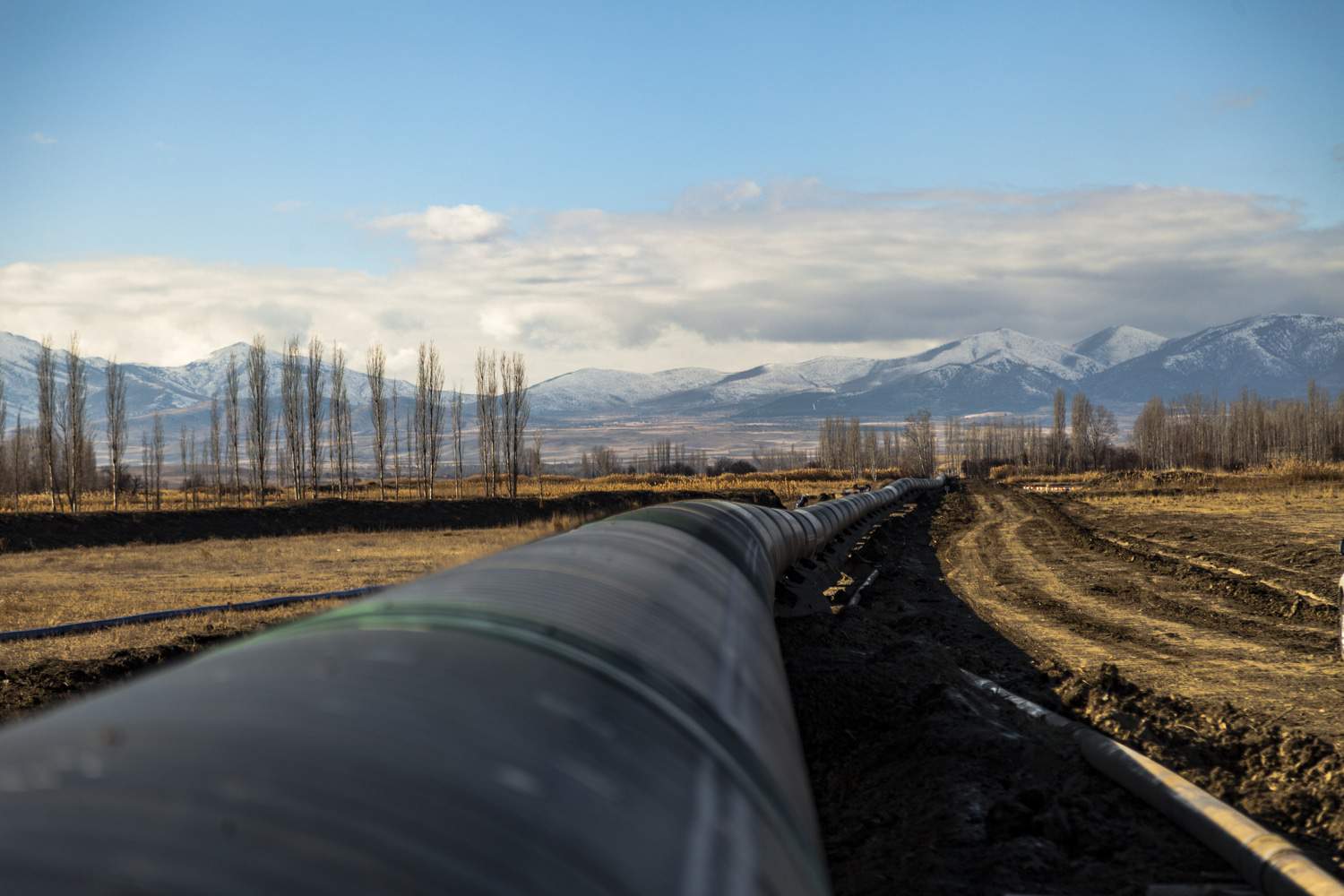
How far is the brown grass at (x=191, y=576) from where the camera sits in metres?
15.0

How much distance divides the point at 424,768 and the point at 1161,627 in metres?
14.6

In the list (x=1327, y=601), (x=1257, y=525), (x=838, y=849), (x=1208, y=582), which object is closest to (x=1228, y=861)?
(x=838, y=849)

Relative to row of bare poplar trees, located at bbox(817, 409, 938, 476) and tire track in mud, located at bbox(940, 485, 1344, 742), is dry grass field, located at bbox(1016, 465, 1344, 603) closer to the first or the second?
tire track in mud, located at bbox(940, 485, 1344, 742)

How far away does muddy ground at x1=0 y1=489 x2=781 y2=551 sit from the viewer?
3672cm

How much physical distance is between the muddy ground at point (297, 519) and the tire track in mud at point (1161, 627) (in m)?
19.8

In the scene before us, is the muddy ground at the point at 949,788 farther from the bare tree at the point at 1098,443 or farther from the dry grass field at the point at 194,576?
the bare tree at the point at 1098,443

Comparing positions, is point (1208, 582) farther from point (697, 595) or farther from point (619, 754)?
point (619, 754)

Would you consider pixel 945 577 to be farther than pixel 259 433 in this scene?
No

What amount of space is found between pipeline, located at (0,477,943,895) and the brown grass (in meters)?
11.8

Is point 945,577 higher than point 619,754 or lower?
lower

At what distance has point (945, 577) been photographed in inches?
829

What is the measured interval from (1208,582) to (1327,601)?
2.54m

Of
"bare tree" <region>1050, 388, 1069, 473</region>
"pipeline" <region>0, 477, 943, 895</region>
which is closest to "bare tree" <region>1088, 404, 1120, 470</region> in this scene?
"bare tree" <region>1050, 388, 1069, 473</region>

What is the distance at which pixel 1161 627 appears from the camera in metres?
14.6
